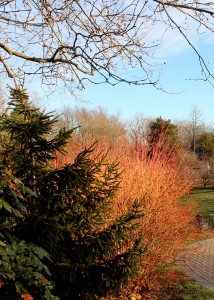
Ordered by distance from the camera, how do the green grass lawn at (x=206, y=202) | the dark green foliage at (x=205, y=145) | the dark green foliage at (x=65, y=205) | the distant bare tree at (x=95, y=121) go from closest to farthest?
the dark green foliage at (x=65, y=205)
the green grass lawn at (x=206, y=202)
the distant bare tree at (x=95, y=121)
the dark green foliage at (x=205, y=145)

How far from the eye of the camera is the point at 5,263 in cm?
305

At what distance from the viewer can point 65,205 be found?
458cm

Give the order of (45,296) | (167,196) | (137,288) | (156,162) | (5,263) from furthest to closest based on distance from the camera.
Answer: (156,162), (167,196), (137,288), (45,296), (5,263)

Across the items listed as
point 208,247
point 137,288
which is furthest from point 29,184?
point 208,247

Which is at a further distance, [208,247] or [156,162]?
[208,247]

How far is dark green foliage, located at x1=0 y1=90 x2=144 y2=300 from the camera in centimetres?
457

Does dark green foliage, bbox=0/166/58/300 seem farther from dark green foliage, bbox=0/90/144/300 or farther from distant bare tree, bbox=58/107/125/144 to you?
distant bare tree, bbox=58/107/125/144

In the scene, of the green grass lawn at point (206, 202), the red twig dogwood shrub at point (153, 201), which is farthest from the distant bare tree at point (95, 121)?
the red twig dogwood shrub at point (153, 201)

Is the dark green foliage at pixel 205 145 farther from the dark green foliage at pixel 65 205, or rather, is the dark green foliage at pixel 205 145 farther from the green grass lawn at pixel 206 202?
the dark green foliage at pixel 65 205

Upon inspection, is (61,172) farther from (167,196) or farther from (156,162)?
(156,162)

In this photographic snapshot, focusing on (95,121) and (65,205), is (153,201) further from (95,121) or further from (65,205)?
(95,121)

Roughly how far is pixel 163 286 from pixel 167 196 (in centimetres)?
200

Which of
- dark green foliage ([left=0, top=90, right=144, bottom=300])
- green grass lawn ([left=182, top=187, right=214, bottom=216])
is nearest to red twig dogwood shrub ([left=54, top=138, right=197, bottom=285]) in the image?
dark green foliage ([left=0, top=90, right=144, bottom=300])

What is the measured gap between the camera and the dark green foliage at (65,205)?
4570mm
